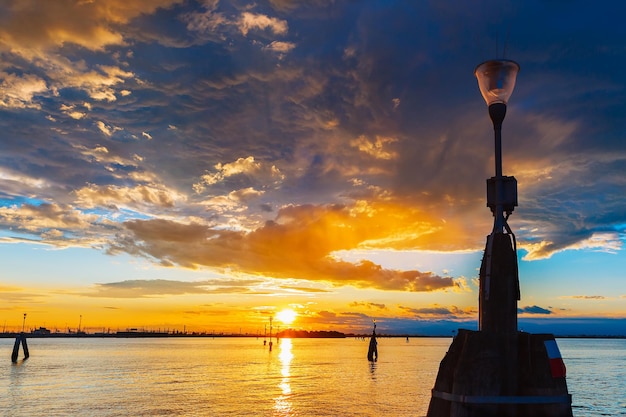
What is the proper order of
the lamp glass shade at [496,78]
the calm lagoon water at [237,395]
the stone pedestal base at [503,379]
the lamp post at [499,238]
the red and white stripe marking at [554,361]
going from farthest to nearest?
the calm lagoon water at [237,395] → the lamp glass shade at [496,78] → the lamp post at [499,238] → the red and white stripe marking at [554,361] → the stone pedestal base at [503,379]

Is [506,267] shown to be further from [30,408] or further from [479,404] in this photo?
[30,408]

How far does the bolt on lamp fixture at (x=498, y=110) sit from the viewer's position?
17484 mm

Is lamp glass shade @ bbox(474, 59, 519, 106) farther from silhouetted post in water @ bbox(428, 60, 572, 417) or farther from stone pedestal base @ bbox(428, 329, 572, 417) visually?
stone pedestal base @ bbox(428, 329, 572, 417)

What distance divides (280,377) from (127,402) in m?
25.7

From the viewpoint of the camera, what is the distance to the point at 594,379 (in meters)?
62.2

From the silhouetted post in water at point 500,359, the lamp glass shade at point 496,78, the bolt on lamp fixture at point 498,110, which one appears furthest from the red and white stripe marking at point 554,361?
the lamp glass shade at point 496,78

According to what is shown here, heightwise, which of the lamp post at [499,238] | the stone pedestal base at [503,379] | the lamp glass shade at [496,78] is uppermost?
the lamp glass shade at [496,78]

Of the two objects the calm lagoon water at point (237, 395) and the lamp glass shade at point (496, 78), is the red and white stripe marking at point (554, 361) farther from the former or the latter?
the calm lagoon water at point (237, 395)

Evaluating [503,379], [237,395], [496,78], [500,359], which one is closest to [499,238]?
[500,359]

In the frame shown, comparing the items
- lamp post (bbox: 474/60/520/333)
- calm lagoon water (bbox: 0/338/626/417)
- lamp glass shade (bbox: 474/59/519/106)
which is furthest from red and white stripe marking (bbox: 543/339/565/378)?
calm lagoon water (bbox: 0/338/626/417)

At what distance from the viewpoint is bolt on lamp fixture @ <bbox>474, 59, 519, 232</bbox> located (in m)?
17.5

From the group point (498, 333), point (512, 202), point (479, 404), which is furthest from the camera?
point (512, 202)

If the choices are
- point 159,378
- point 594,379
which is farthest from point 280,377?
point 594,379

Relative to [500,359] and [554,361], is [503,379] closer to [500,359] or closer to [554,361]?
[500,359]
